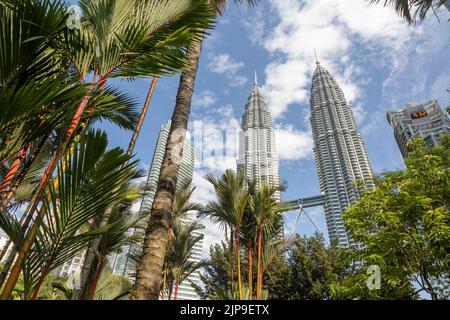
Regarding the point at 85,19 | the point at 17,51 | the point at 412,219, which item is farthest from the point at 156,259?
the point at 412,219

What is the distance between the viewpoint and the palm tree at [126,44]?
65.4 inches

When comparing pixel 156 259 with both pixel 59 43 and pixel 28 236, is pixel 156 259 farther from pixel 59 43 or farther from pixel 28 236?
pixel 59 43

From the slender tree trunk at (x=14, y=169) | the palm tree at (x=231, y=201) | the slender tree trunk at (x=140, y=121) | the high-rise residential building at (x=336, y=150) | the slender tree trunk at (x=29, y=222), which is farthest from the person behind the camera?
the high-rise residential building at (x=336, y=150)

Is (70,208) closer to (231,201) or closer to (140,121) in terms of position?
(140,121)

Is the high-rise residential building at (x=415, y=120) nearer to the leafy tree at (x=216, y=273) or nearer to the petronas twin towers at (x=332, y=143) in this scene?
the petronas twin towers at (x=332, y=143)

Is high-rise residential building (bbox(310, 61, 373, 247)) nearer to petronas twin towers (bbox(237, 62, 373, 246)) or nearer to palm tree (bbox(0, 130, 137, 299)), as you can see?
petronas twin towers (bbox(237, 62, 373, 246))

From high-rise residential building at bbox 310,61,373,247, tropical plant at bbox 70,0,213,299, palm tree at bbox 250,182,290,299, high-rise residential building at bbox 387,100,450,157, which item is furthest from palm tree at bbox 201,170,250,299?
high-rise residential building at bbox 387,100,450,157

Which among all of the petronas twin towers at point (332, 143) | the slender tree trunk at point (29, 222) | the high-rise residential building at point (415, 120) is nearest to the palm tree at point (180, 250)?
the slender tree trunk at point (29, 222)

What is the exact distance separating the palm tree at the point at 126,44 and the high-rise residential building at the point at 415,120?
5469cm

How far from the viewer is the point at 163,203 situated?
2180 mm

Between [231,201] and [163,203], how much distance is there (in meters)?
4.16

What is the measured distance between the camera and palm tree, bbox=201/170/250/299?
6172 mm

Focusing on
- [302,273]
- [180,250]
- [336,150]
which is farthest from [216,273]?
[336,150]

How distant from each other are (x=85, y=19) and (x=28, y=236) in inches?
70.0
